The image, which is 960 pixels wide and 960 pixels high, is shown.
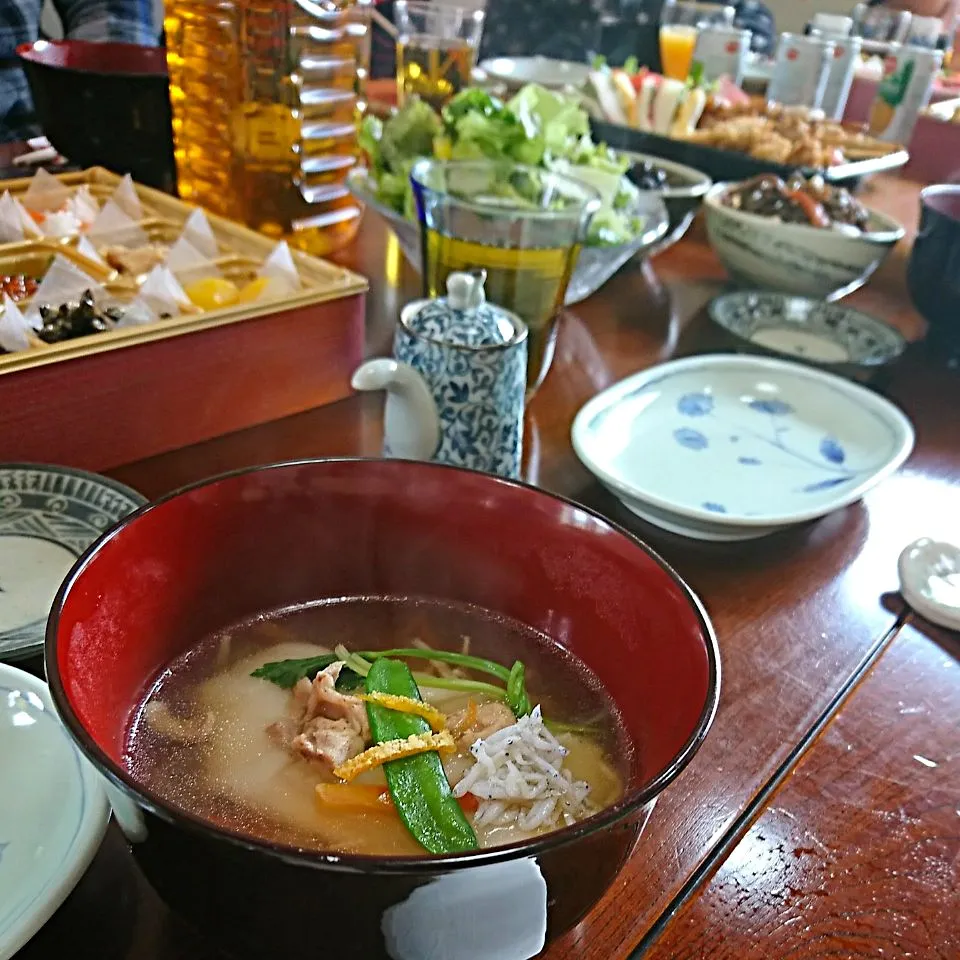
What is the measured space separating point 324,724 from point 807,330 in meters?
1.09

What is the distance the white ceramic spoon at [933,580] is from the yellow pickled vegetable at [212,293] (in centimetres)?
72

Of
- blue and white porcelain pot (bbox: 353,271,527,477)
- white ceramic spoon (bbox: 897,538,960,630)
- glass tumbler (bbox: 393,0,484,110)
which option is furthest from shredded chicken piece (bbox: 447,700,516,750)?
glass tumbler (bbox: 393,0,484,110)

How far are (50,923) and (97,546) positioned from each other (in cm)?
20

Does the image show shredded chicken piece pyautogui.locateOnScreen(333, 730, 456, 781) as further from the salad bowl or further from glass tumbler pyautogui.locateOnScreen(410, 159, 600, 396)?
the salad bowl

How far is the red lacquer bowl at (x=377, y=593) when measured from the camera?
14.9 inches

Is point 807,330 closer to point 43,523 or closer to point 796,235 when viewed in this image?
point 796,235

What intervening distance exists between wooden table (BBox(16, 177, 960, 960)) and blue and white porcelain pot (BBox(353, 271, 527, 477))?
0.39 feet

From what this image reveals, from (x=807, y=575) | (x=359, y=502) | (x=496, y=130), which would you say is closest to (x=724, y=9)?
(x=496, y=130)

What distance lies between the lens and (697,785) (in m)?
0.62

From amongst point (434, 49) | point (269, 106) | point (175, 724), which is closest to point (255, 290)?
point (269, 106)

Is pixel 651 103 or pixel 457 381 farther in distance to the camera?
pixel 651 103

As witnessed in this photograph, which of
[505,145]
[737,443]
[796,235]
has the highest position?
[505,145]

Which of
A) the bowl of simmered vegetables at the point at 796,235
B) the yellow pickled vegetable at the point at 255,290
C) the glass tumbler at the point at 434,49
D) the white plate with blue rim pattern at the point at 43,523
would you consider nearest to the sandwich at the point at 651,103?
the glass tumbler at the point at 434,49

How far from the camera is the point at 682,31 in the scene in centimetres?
305
